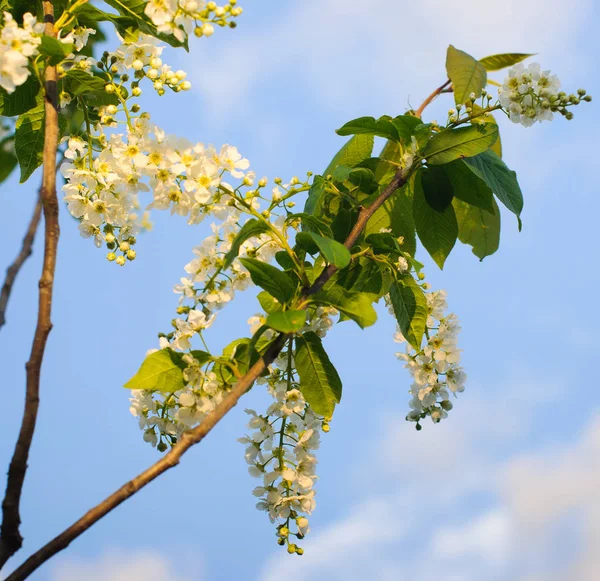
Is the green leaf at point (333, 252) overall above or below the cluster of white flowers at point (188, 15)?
below

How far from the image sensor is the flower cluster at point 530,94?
7.35ft

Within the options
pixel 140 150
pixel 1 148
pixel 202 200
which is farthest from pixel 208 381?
pixel 1 148

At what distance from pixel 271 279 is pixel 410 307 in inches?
22.7

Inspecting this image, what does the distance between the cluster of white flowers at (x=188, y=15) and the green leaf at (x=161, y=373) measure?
0.82 metres

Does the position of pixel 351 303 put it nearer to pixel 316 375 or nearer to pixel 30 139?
pixel 316 375

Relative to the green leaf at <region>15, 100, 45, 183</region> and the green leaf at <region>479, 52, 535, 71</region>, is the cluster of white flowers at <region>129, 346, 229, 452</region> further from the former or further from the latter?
the green leaf at <region>479, 52, 535, 71</region>

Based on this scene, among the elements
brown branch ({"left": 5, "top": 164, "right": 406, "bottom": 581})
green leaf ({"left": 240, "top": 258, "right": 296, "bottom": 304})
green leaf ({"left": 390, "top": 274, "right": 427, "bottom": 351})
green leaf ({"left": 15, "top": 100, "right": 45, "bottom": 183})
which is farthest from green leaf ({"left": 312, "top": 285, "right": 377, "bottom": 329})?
green leaf ({"left": 15, "top": 100, "right": 45, "bottom": 183})

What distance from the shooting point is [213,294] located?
1.93 m

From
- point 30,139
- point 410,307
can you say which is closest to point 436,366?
→ point 410,307

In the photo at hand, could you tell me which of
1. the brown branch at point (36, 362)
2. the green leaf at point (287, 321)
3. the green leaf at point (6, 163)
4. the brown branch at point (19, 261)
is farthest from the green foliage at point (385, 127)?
the green leaf at point (6, 163)

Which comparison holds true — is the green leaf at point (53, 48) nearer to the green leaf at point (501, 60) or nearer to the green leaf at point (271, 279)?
the green leaf at point (271, 279)

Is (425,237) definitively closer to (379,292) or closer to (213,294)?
(379,292)

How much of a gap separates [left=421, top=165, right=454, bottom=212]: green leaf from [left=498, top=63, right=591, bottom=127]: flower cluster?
0.89 ft

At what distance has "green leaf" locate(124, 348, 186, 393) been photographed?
1808 mm
